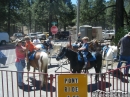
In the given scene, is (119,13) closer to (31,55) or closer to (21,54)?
(31,55)

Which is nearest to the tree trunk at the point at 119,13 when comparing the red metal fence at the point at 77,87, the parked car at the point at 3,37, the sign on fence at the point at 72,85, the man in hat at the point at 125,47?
the man in hat at the point at 125,47

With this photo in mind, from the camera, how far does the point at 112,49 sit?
11.3 meters

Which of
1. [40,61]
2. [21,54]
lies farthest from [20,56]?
[40,61]

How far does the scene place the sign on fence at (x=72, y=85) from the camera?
Result: 16.5 ft

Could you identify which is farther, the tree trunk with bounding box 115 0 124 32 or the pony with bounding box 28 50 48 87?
the tree trunk with bounding box 115 0 124 32

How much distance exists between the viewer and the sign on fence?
502 cm

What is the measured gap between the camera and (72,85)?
5047mm

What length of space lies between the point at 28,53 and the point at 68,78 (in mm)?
4450

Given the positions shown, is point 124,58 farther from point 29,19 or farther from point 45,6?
point 29,19

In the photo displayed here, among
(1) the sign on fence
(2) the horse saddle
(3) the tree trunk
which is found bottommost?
(1) the sign on fence

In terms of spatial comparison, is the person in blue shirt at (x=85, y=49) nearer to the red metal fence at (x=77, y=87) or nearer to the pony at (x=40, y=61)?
the red metal fence at (x=77, y=87)

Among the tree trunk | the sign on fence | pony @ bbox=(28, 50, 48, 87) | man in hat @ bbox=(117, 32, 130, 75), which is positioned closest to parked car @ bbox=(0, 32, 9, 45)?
the tree trunk

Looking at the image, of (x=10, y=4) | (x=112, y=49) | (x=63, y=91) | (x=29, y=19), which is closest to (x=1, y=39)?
(x=10, y=4)

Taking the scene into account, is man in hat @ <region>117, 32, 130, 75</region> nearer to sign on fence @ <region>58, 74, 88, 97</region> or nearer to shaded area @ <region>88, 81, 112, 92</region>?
shaded area @ <region>88, 81, 112, 92</region>
